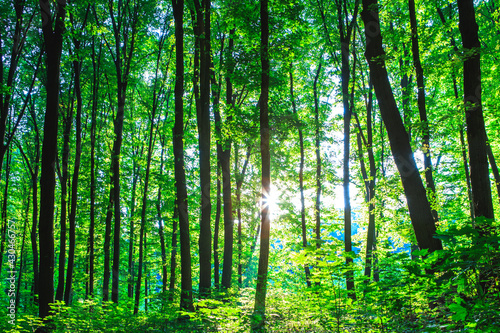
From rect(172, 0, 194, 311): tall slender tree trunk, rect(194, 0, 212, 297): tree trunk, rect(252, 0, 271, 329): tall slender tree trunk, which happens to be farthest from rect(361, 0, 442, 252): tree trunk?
rect(172, 0, 194, 311): tall slender tree trunk

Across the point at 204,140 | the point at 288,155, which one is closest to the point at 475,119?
the point at 204,140

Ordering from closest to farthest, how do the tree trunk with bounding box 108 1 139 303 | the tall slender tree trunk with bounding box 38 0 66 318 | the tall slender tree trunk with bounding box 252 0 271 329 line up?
1. the tall slender tree trunk with bounding box 252 0 271 329
2. the tall slender tree trunk with bounding box 38 0 66 318
3. the tree trunk with bounding box 108 1 139 303

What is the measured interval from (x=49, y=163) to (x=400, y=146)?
8.72 metres

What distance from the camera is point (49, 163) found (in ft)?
26.6

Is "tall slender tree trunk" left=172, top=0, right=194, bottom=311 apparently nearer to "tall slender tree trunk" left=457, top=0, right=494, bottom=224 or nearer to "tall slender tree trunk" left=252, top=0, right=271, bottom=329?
"tall slender tree trunk" left=252, top=0, right=271, bottom=329

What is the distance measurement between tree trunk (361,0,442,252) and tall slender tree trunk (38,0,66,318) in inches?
311

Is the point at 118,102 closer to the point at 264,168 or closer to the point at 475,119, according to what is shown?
the point at 264,168

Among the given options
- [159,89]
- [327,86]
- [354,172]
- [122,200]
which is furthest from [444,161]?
[122,200]

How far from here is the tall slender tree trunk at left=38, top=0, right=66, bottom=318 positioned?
800 cm

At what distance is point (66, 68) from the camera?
14898 mm

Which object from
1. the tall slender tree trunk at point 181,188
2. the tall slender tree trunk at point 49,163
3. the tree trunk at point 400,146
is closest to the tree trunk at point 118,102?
the tall slender tree trunk at point 49,163

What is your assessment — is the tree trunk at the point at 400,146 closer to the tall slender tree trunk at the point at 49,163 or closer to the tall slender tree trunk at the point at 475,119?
the tall slender tree trunk at the point at 475,119

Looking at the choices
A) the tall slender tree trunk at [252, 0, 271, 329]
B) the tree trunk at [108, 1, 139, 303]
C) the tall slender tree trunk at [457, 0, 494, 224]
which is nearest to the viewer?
the tall slender tree trunk at [457, 0, 494, 224]

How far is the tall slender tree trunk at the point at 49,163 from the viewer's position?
8000 millimetres
